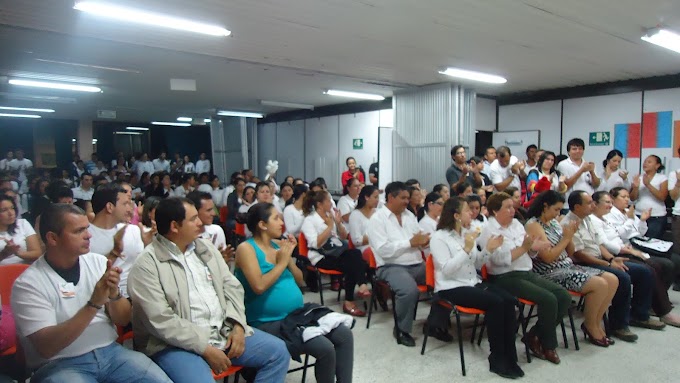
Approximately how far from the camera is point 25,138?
15.4 metres

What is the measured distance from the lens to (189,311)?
7.57 ft

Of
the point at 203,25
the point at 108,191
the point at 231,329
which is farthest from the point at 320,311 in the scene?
the point at 203,25

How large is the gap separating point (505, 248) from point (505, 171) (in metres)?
3.16

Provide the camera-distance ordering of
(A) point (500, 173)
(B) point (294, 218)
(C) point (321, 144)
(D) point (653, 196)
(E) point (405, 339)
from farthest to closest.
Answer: (C) point (321, 144)
(A) point (500, 173)
(D) point (653, 196)
(B) point (294, 218)
(E) point (405, 339)

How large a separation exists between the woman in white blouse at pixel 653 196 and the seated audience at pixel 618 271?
196cm

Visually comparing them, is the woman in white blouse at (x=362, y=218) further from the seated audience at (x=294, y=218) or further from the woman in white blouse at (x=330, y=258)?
the seated audience at (x=294, y=218)

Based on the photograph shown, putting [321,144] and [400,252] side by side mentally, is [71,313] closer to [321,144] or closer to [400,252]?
[400,252]

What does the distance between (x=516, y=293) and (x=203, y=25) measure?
152 inches

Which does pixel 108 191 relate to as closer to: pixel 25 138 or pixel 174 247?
pixel 174 247

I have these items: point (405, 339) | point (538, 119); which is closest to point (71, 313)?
point (405, 339)

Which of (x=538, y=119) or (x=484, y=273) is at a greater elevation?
(x=538, y=119)

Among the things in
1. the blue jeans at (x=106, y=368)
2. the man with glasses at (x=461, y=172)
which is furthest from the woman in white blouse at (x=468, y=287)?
the man with glasses at (x=461, y=172)

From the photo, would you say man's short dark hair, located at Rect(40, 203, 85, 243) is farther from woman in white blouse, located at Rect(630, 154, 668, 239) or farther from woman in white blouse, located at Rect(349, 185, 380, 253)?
woman in white blouse, located at Rect(630, 154, 668, 239)

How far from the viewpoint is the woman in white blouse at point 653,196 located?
5.86m
